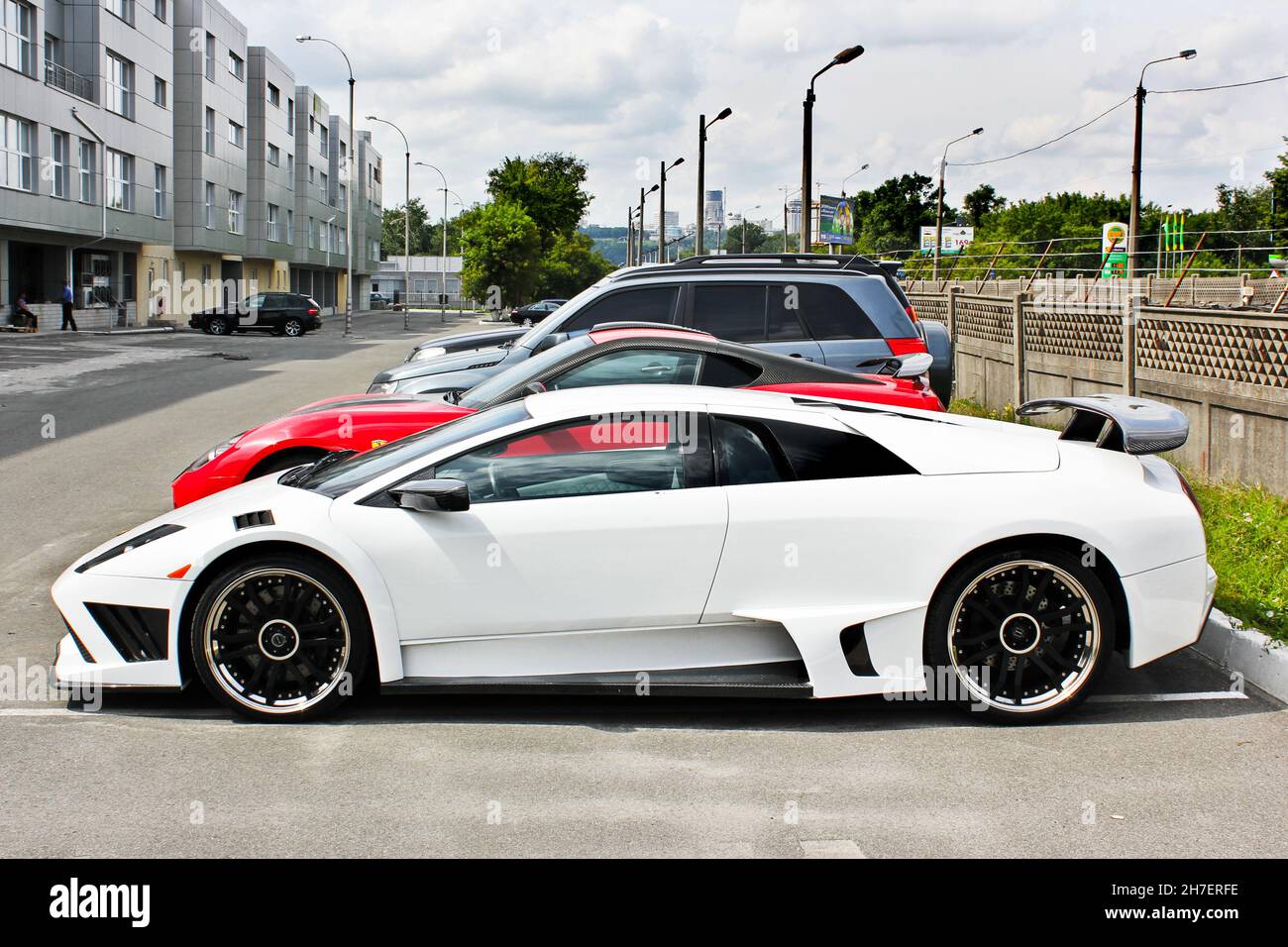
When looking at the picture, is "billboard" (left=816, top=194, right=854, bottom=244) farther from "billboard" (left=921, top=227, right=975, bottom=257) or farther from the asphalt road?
the asphalt road

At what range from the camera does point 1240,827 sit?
407 cm

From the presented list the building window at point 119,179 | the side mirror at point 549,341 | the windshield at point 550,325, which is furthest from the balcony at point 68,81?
the side mirror at point 549,341

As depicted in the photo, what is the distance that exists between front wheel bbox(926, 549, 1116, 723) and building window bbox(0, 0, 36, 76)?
128 ft

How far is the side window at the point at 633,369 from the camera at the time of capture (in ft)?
27.1

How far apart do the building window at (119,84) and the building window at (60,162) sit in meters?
4.34

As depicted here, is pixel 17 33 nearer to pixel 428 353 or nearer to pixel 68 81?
pixel 68 81

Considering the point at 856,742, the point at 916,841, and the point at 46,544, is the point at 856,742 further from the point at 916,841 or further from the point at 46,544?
the point at 46,544

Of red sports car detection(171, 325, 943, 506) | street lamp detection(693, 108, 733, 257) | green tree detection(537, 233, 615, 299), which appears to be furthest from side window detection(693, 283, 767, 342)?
green tree detection(537, 233, 615, 299)

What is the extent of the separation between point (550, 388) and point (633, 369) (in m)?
0.59

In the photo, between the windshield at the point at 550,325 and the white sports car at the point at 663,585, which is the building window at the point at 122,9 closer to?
the windshield at the point at 550,325
